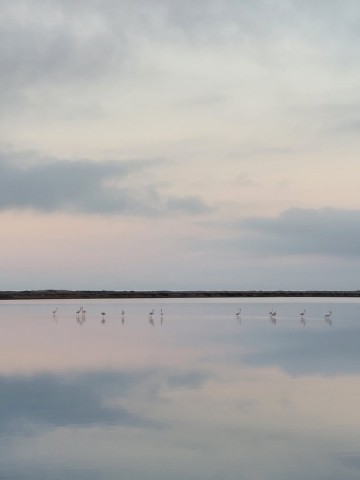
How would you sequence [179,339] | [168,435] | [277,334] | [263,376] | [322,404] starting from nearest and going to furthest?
[168,435], [322,404], [263,376], [179,339], [277,334]

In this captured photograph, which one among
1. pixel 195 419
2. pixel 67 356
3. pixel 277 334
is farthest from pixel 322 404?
pixel 277 334

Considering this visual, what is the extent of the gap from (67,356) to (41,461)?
1712 centimetres

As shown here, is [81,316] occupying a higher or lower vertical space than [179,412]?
higher

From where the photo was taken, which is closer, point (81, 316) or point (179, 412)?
point (179, 412)

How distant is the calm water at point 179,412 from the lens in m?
13.0

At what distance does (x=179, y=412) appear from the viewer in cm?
1777

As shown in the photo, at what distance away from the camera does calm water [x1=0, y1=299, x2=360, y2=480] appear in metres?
13.0

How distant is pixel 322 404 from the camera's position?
61.5ft

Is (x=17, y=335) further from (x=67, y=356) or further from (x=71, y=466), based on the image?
(x=71, y=466)

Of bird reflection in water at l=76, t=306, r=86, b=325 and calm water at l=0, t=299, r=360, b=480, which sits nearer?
calm water at l=0, t=299, r=360, b=480

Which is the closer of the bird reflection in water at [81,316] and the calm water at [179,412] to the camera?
the calm water at [179,412]

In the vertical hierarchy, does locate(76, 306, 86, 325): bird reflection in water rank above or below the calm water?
above

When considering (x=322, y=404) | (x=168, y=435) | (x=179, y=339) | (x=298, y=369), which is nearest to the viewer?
(x=168, y=435)

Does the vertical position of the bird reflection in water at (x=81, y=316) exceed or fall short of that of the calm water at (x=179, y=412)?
it exceeds it
